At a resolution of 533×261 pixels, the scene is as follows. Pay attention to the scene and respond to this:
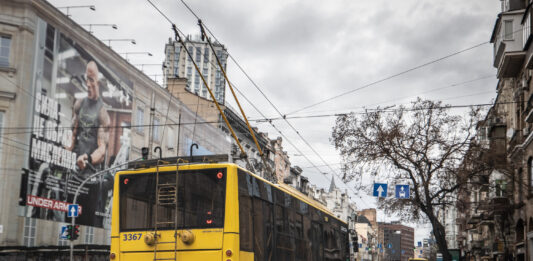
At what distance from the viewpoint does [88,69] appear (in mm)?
34844

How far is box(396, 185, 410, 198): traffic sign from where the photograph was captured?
29531mm

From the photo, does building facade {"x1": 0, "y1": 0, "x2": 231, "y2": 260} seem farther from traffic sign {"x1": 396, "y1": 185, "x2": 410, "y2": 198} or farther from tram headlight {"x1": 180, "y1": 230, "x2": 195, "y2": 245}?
tram headlight {"x1": 180, "y1": 230, "x2": 195, "y2": 245}

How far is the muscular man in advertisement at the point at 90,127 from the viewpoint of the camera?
3353 centimetres

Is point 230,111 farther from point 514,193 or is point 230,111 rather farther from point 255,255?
point 255,255

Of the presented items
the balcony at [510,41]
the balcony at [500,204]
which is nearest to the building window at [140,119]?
the balcony at [500,204]

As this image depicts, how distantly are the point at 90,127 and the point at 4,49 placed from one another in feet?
22.6

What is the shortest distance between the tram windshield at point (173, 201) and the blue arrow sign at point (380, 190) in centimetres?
1905

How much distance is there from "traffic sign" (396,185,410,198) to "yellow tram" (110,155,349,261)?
17.5 m

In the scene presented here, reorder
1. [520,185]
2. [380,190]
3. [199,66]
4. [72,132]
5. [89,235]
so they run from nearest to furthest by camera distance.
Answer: [520,185] < [380,190] < [72,132] < [89,235] < [199,66]

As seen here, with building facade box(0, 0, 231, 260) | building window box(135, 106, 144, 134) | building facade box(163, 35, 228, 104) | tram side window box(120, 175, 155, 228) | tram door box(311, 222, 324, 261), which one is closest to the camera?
tram side window box(120, 175, 155, 228)

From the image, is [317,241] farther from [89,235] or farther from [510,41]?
[89,235]

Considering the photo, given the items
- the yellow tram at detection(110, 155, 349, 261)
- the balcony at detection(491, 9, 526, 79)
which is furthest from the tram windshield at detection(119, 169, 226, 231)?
the balcony at detection(491, 9, 526, 79)

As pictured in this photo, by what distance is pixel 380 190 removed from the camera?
29812mm

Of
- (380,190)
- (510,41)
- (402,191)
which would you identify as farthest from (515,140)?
(380,190)
